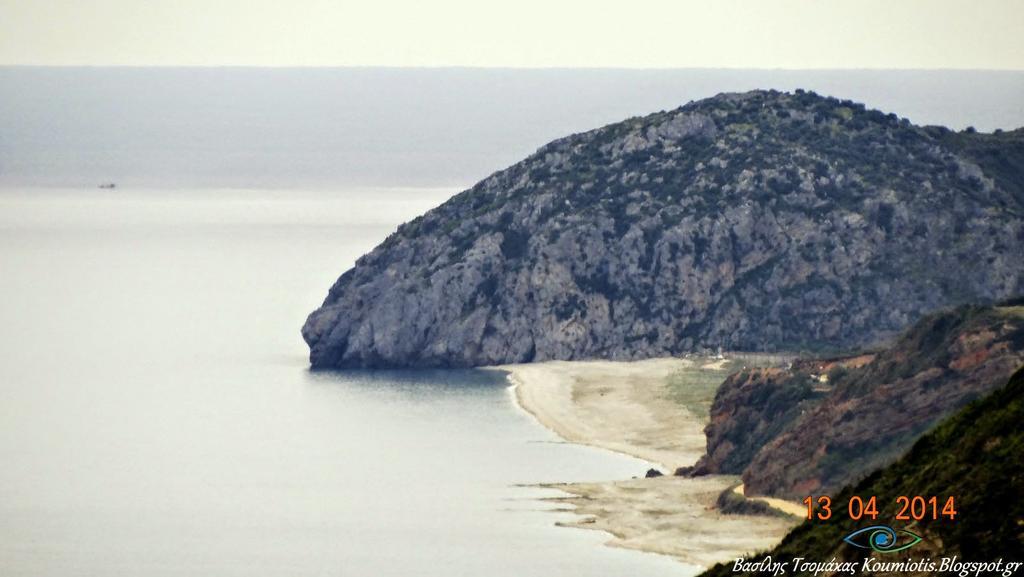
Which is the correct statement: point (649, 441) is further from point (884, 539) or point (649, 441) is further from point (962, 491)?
point (962, 491)

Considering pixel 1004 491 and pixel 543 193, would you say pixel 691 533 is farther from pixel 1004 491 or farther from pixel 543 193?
pixel 543 193

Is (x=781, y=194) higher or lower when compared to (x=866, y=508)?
higher

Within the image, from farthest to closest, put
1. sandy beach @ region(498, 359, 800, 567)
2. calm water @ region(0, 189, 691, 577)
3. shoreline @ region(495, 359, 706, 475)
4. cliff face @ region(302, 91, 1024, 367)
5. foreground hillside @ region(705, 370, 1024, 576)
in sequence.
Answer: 1. cliff face @ region(302, 91, 1024, 367)
2. shoreline @ region(495, 359, 706, 475)
3. sandy beach @ region(498, 359, 800, 567)
4. calm water @ region(0, 189, 691, 577)
5. foreground hillside @ region(705, 370, 1024, 576)

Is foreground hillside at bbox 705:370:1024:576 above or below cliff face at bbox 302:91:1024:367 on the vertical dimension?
below

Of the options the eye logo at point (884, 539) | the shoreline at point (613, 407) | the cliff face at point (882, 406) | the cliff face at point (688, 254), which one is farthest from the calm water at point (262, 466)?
the eye logo at point (884, 539)

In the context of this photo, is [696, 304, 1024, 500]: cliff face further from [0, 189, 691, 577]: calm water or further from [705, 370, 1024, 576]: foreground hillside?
[705, 370, 1024, 576]: foreground hillside

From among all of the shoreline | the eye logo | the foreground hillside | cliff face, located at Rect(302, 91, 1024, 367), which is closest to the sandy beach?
the shoreline

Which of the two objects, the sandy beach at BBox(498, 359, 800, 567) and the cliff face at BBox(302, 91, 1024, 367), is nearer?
the sandy beach at BBox(498, 359, 800, 567)

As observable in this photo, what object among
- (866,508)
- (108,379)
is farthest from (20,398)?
(866,508)
